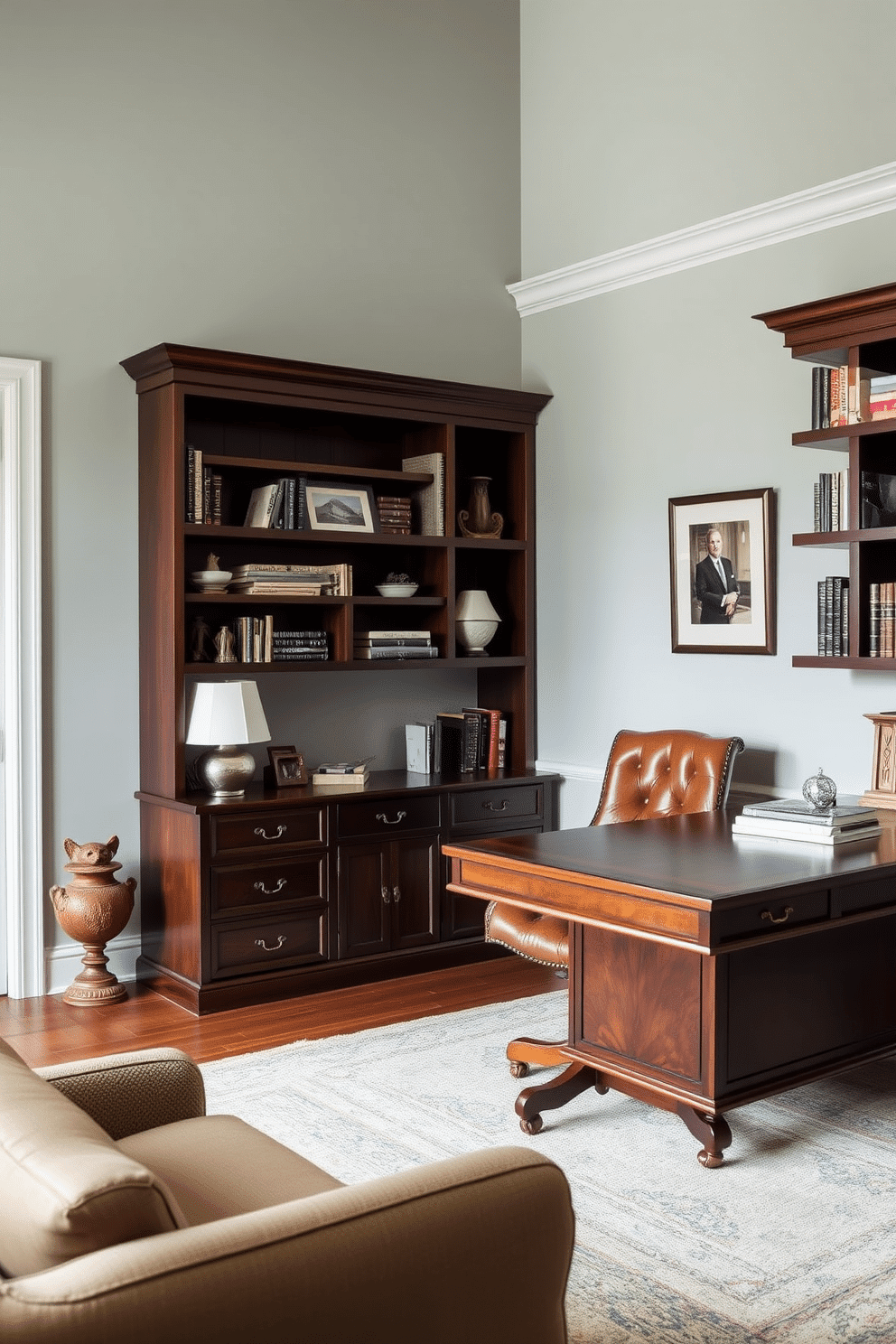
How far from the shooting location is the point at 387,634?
17.0ft

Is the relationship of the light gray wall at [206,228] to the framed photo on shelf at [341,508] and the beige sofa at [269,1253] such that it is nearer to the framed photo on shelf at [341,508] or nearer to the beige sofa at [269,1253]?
the framed photo on shelf at [341,508]

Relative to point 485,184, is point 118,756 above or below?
below

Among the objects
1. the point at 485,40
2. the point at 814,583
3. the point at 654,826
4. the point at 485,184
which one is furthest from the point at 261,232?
the point at 654,826

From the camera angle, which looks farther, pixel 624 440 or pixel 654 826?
pixel 624 440

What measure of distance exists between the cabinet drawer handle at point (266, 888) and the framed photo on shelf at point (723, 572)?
183 cm

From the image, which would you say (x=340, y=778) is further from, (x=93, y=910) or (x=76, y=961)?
(x=76, y=961)

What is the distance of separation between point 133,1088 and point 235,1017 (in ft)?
7.37

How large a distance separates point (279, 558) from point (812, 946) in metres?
2.84

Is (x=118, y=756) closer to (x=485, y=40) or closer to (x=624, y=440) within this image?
(x=624, y=440)

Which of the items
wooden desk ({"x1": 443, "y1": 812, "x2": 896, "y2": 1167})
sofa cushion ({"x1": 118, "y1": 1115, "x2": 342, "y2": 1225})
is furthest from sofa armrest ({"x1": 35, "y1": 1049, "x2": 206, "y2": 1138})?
wooden desk ({"x1": 443, "y1": 812, "x2": 896, "y2": 1167})

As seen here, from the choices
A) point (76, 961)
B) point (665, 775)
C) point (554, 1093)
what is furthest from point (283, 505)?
point (554, 1093)

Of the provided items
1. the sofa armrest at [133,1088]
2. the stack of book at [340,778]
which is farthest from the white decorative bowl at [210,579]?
the sofa armrest at [133,1088]

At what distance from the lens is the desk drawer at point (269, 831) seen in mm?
4523

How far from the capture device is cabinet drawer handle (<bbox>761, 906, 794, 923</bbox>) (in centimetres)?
303
